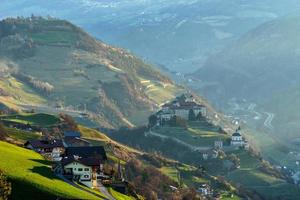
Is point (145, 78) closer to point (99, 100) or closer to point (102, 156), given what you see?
point (99, 100)

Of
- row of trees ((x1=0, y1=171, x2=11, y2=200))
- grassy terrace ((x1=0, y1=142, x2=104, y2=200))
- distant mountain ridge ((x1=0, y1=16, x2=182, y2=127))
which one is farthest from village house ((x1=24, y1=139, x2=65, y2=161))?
distant mountain ridge ((x1=0, y1=16, x2=182, y2=127))

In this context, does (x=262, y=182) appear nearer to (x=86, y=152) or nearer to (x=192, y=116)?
(x=192, y=116)

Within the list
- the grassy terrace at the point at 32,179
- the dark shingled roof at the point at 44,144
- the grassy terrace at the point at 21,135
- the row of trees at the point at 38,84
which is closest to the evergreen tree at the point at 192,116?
the row of trees at the point at 38,84

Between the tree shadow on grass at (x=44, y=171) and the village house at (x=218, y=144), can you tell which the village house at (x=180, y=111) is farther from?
the tree shadow on grass at (x=44, y=171)

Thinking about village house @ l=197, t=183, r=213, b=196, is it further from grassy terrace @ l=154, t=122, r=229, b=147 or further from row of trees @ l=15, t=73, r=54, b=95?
row of trees @ l=15, t=73, r=54, b=95

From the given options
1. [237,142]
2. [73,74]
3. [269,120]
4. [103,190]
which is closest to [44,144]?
[103,190]

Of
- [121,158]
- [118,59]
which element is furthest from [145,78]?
[121,158]
